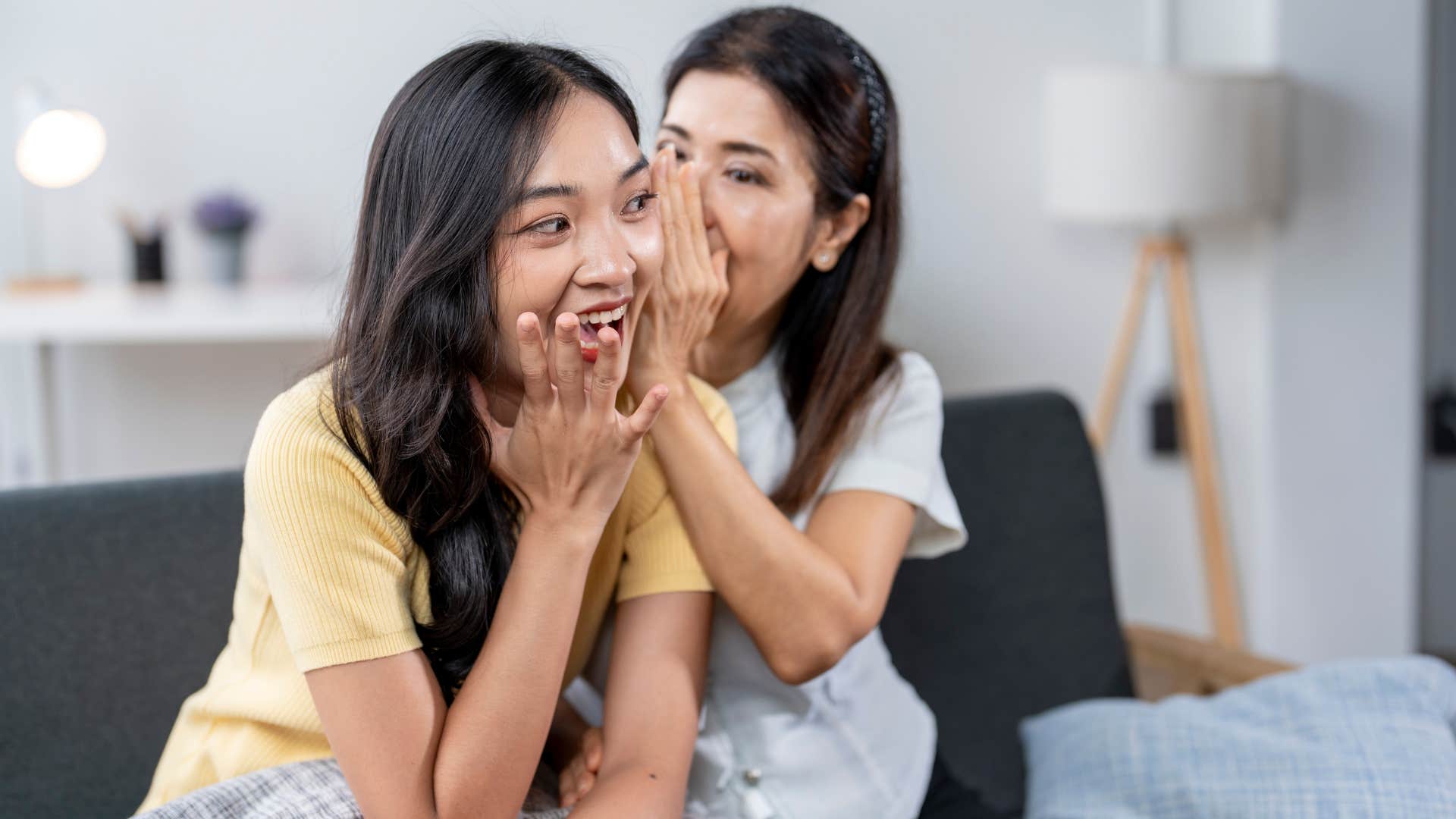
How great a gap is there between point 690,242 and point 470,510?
0.34 metres

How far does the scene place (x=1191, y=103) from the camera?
244 centimetres

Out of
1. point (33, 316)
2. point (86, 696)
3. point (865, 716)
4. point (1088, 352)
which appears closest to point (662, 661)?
point (865, 716)

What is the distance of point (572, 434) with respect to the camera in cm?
105

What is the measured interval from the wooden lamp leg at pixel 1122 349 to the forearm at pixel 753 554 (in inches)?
65.0

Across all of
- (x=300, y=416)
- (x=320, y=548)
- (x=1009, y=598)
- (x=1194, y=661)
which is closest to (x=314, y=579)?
(x=320, y=548)

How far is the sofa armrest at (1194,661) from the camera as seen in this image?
183 cm

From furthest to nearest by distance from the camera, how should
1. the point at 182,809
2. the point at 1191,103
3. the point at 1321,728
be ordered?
the point at 1191,103, the point at 1321,728, the point at 182,809

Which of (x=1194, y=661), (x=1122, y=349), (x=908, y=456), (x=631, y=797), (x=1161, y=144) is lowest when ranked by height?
(x=1194, y=661)

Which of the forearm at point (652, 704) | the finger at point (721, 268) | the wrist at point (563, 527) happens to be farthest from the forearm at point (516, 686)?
the finger at point (721, 268)

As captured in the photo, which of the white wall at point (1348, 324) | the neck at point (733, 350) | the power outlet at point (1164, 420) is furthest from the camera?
the power outlet at point (1164, 420)

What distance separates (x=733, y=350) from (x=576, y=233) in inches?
18.0

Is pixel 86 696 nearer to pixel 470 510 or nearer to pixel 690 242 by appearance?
pixel 470 510

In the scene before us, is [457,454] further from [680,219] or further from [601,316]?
[680,219]

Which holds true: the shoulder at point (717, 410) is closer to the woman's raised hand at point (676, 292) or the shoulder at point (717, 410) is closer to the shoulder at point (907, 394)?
the woman's raised hand at point (676, 292)
